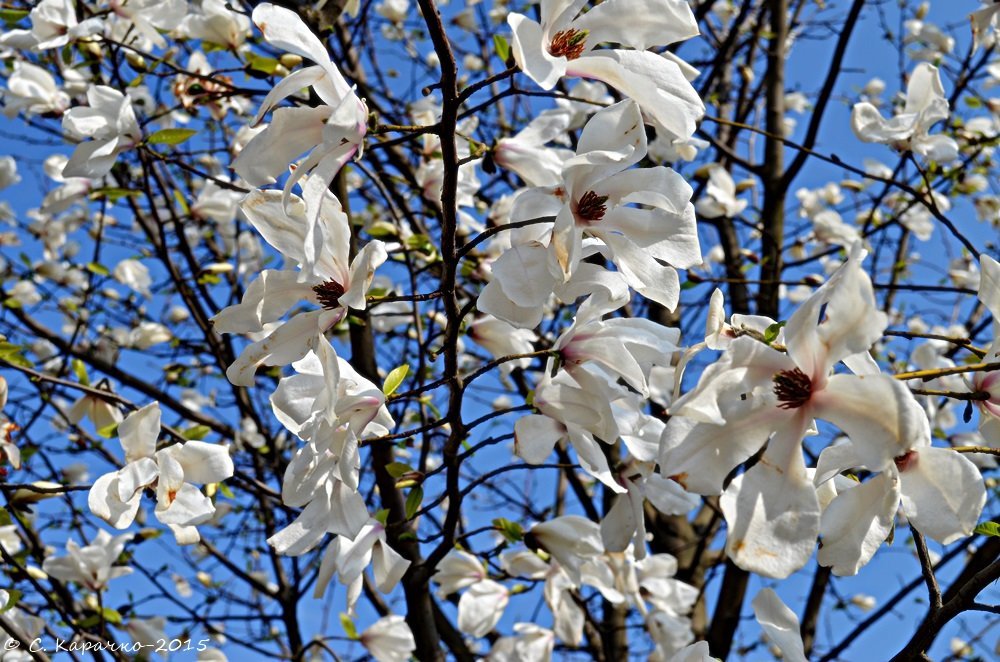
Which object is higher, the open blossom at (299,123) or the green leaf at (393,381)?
the open blossom at (299,123)

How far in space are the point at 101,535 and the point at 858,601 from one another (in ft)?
11.8

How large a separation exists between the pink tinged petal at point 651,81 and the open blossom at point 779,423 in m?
0.23

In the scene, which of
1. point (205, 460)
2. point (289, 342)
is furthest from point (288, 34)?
point (205, 460)

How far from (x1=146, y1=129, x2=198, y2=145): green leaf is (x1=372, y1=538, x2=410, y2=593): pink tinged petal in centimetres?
77

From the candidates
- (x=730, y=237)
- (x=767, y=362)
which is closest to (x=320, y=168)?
(x=767, y=362)

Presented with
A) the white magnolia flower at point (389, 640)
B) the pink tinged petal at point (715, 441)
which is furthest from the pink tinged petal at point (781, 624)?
the white magnolia flower at point (389, 640)

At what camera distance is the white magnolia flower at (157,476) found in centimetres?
128

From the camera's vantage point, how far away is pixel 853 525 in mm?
849

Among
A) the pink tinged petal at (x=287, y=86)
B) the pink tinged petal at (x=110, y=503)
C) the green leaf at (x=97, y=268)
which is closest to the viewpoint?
the pink tinged petal at (x=287, y=86)

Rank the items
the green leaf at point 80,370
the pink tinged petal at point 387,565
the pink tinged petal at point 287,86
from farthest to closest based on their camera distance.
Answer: the green leaf at point 80,370 < the pink tinged petal at point 387,565 < the pink tinged petal at point 287,86

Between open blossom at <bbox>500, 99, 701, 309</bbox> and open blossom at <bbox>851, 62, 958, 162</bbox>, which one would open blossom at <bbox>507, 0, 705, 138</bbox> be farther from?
open blossom at <bbox>851, 62, 958, 162</bbox>

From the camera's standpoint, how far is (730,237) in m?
3.37

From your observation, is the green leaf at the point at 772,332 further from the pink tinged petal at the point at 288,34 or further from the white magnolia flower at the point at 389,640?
the white magnolia flower at the point at 389,640

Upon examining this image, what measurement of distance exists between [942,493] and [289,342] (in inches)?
27.4
